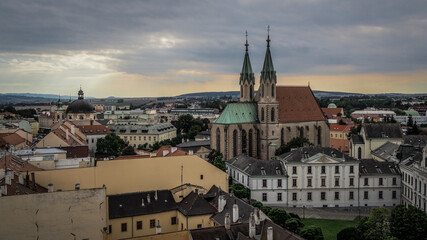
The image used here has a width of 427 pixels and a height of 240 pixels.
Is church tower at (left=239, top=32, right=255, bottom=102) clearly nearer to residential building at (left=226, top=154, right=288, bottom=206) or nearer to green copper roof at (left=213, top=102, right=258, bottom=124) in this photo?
green copper roof at (left=213, top=102, right=258, bottom=124)

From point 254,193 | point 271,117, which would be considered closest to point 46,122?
point 271,117

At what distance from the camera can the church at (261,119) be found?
82.9 metres

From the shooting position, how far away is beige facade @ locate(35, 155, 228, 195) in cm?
4319

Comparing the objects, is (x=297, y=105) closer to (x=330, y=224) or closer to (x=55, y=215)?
(x=330, y=224)

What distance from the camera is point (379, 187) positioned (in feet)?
190

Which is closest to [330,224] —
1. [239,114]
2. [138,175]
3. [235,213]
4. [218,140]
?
[235,213]

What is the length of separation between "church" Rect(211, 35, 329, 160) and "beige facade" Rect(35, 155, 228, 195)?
103 ft

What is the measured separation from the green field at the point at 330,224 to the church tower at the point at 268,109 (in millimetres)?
33255

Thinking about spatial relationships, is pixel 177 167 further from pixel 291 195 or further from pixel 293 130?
pixel 293 130

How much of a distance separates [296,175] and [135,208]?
26.8 meters

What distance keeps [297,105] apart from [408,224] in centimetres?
5516

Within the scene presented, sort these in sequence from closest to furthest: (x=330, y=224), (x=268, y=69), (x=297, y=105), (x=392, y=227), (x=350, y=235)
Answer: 1. (x=350, y=235)
2. (x=392, y=227)
3. (x=330, y=224)
4. (x=268, y=69)
5. (x=297, y=105)

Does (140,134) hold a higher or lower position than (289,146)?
lower

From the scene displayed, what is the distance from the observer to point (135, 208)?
40781mm
